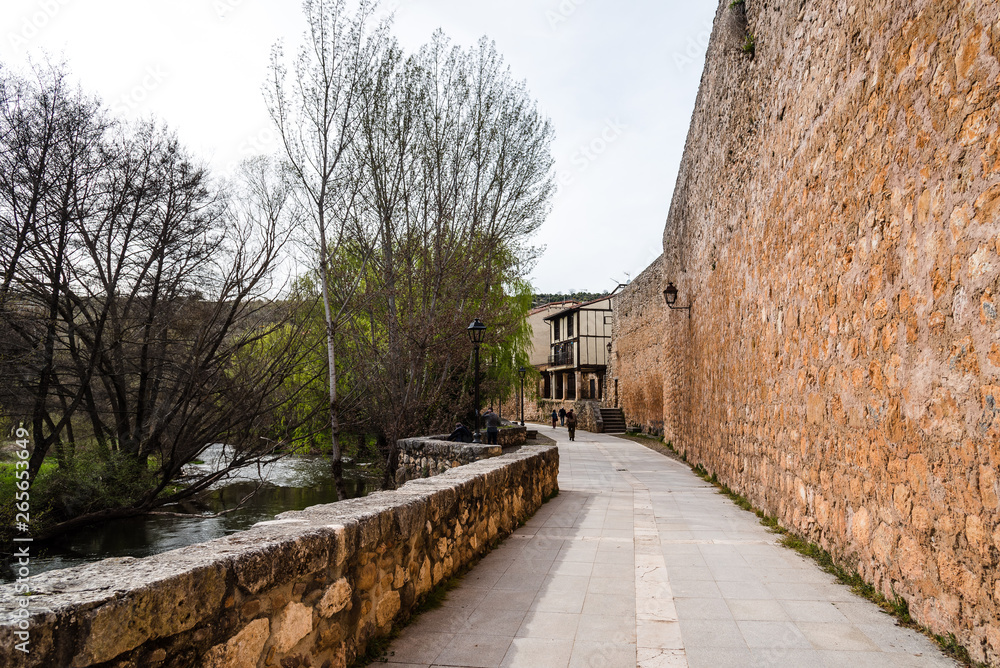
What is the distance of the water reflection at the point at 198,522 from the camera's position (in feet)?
26.6

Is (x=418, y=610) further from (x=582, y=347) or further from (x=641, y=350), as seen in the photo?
(x=582, y=347)

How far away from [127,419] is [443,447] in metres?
4.73

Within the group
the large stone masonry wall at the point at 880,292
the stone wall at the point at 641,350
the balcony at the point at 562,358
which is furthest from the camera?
the balcony at the point at 562,358

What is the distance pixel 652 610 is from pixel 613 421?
24.1 metres

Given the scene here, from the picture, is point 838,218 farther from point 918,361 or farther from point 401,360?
→ point 401,360

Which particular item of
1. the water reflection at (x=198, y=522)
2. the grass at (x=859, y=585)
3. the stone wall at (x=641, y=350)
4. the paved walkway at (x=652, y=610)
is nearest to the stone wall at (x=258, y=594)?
the paved walkway at (x=652, y=610)

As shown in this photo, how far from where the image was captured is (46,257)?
23.6ft

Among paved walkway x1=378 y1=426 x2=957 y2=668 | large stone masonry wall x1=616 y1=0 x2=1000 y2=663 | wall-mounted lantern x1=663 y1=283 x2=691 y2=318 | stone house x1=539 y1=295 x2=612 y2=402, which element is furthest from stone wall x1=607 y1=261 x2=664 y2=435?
paved walkway x1=378 y1=426 x2=957 y2=668

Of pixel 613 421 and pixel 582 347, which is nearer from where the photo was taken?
pixel 613 421

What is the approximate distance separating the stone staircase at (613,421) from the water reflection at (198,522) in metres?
13.6

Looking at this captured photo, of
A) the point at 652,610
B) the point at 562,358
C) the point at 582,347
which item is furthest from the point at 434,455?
the point at 562,358

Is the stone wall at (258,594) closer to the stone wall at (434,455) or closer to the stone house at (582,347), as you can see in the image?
the stone wall at (434,455)

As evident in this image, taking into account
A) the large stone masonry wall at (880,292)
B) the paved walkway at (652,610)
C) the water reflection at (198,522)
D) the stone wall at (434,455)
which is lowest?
the water reflection at (198,522)

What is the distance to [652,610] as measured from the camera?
3.40 metres
